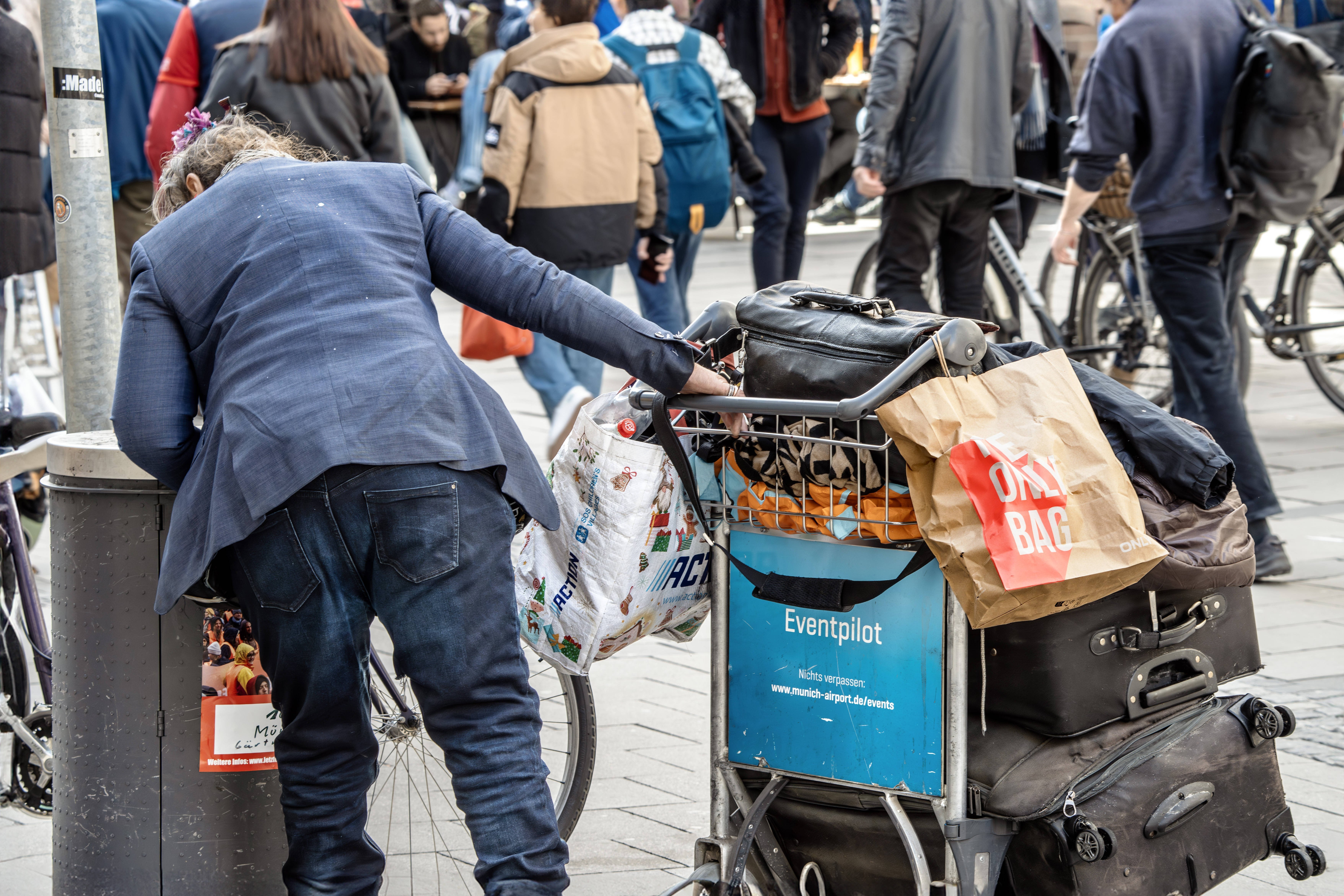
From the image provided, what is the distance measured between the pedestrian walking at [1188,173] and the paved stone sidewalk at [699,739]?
0.51 m

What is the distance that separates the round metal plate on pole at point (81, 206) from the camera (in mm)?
3453

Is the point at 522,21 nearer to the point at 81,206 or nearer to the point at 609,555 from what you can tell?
the point at 81,206

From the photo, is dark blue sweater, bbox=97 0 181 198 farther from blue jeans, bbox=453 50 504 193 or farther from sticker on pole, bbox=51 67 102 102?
sticker on pole, bbox=51 67 102 102

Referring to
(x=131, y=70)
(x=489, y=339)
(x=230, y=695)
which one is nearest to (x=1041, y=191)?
(x=489, y=339)

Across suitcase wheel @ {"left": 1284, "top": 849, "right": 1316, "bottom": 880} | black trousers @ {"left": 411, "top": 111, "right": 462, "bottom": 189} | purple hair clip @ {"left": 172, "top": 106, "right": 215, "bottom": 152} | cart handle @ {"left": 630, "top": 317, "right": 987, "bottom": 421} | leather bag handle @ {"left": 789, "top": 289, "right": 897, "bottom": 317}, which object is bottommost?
black trousers @ {"left": 411, "top": 111, "right": 462, "bottom": 189}

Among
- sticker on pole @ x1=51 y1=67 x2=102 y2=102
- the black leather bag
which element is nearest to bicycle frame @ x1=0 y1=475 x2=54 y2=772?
sticker on pole @ x1=51 y1=67 x2=102 y2=102

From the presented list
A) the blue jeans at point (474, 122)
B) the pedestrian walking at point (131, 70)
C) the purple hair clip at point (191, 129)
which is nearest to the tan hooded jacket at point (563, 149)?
the blue jeans at point (474, 122)

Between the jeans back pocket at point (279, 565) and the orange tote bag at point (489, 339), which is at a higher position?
the jeans back pocket at point (279, 565)

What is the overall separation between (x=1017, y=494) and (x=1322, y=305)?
5463mm

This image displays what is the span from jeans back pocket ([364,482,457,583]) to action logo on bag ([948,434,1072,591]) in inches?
31.8

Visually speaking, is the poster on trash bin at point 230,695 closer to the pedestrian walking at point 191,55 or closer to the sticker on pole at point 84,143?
the sticker on pole at point 84,143

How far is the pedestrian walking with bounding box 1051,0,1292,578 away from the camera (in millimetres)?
5418

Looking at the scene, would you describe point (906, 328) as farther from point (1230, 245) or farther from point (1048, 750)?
point (1230, 245)

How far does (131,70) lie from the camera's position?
7.31 metres
